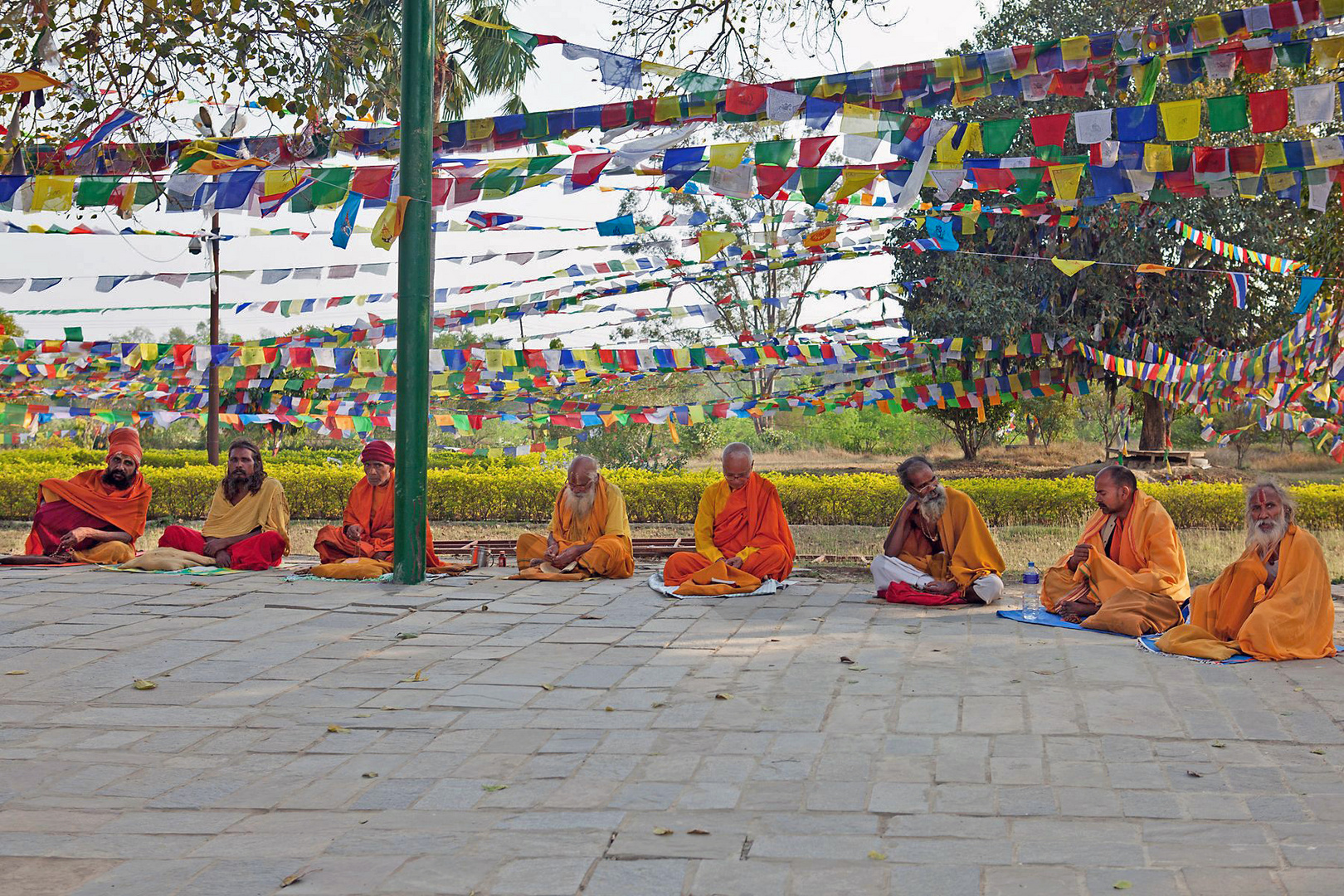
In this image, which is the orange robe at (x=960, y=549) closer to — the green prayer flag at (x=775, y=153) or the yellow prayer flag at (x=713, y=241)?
the yellow prayer flag at (x=713, y=241)

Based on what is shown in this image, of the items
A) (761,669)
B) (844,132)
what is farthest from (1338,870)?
(844,132)

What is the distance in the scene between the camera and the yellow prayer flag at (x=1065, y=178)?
8.12m

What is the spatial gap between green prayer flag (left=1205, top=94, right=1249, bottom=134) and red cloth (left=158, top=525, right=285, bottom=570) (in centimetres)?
816

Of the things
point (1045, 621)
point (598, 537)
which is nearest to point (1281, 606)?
point (1045, 621)

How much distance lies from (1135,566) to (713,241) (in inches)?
158

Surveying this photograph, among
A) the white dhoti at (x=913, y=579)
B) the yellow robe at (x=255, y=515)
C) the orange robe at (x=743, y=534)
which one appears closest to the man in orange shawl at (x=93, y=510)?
the yellow robe at (x=255, y=515)

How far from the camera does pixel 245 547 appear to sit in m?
10.2

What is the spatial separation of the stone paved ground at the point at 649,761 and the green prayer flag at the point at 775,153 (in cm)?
335

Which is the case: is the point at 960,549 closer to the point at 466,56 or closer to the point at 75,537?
the point at 75,537

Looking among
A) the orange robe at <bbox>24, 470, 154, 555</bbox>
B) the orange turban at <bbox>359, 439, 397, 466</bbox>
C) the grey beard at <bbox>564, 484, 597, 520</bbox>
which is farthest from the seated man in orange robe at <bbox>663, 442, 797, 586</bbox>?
the orange robe at <bbox>24, 470, 154, 555</bbox>

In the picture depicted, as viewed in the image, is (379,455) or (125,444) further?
(125,444)

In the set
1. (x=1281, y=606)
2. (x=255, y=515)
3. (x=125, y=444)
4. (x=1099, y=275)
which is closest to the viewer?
(x=1281, y=606)

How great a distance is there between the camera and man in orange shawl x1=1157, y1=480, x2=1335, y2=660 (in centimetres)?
631

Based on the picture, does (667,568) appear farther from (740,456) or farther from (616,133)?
(616,133)
